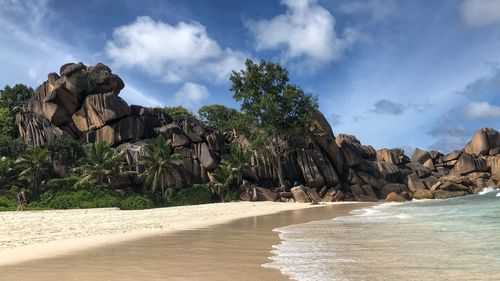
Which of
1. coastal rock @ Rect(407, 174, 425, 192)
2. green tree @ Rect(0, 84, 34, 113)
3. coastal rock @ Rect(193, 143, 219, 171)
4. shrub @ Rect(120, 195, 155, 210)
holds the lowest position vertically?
shrub @ Rect(120, 195, 155, 210)

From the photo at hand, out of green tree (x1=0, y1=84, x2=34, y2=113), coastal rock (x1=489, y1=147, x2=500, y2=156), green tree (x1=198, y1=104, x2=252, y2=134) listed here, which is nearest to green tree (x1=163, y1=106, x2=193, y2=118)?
green tree (x1=198, y1=104, x2=252, y2=134)

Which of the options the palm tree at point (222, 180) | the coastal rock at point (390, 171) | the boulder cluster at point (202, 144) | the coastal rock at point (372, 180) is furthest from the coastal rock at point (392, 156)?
the palm tree at point (222, 180)

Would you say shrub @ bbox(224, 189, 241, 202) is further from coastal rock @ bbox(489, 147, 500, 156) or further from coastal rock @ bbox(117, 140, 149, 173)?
coastal rock @ bbox(489, 147, 500, 156)

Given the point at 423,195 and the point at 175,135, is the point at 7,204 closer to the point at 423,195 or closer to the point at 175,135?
the point at 175,135

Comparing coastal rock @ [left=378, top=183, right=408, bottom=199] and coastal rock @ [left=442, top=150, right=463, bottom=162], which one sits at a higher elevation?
coastal rock @ [left=442, top=150, right=463, bottom=162]

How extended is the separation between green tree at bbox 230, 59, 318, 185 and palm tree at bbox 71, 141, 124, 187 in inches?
671

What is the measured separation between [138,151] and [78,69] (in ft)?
48.2

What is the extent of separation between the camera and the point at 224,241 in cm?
1170

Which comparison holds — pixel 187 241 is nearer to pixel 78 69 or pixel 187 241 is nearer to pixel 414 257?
pixel 414 257

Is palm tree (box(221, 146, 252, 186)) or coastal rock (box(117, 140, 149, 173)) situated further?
palm tree (box(221, 146, 252, 186))

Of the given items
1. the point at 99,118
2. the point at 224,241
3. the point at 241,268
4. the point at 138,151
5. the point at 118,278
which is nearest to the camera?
the point at 118,278

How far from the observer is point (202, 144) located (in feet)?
160

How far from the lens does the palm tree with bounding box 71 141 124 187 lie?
129 ft

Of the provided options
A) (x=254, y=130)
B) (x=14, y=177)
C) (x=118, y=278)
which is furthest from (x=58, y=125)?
(x=118, y=278)
